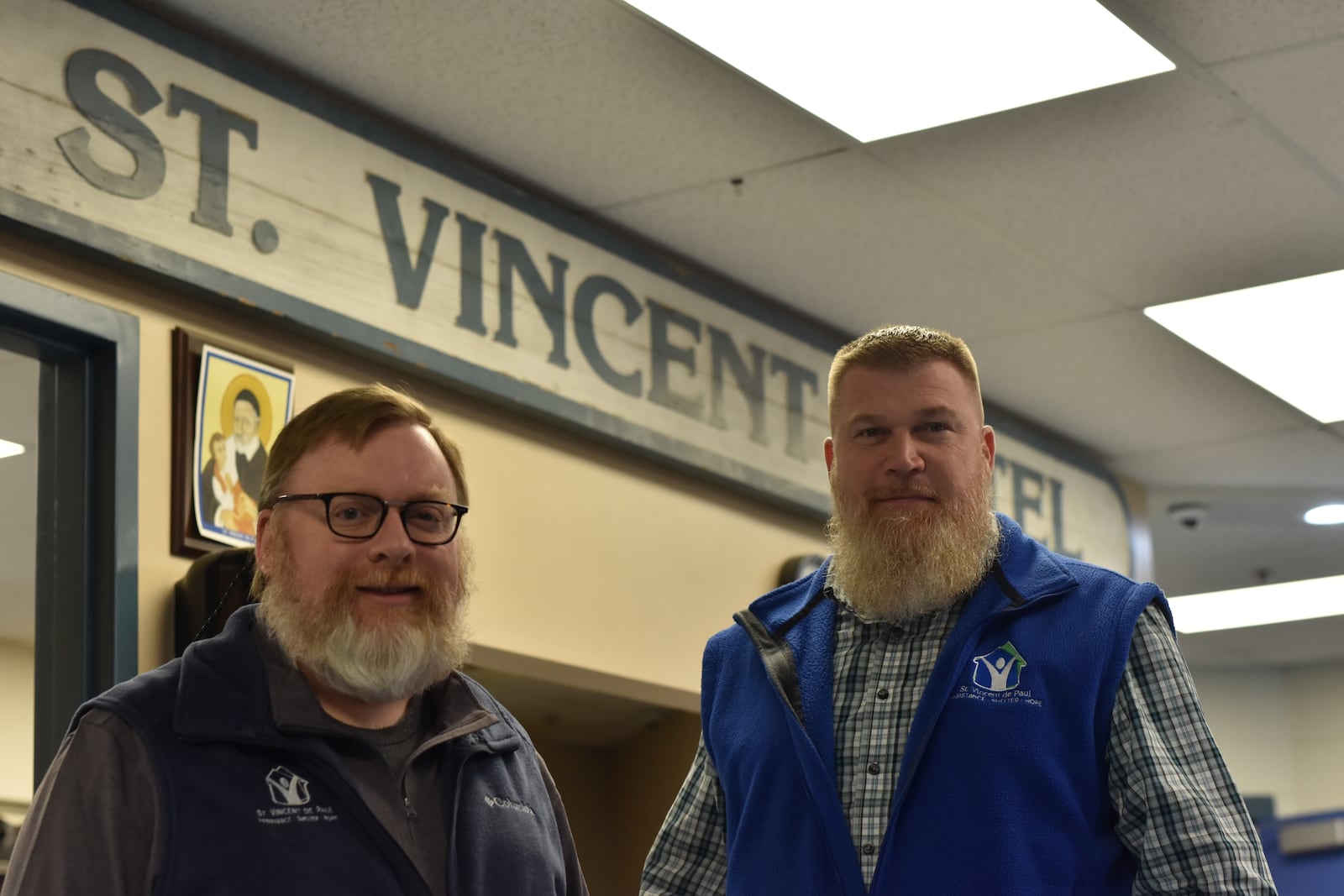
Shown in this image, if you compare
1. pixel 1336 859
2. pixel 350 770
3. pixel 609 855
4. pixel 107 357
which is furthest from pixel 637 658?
pixel 350 770

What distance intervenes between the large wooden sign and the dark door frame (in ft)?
0.54

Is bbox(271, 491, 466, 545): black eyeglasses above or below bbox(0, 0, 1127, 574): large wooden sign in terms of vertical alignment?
below

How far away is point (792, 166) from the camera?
4.04m

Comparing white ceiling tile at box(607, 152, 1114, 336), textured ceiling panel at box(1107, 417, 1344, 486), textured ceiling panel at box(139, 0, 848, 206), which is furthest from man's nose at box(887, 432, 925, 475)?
textured ceiling panel at box(1107, 417, 1344, 486)

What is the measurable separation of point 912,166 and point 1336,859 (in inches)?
90.3

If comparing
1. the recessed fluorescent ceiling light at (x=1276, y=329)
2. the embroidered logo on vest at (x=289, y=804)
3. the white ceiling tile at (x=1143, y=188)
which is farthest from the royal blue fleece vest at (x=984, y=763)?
the recessed fluorescent ceiling light at (x=1276, y=329)

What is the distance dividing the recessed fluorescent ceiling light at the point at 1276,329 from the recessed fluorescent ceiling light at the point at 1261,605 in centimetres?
300

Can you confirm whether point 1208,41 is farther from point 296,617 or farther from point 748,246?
point 296,617

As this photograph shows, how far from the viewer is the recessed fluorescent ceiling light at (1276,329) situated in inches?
188

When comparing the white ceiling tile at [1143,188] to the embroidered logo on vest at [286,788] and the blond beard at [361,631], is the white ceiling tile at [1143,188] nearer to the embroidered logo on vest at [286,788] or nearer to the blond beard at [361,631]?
the blond beard at [361,631]

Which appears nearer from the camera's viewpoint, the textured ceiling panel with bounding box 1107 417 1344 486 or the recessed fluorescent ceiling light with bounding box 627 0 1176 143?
the recessed fluorescent ceiling light with bounding box 627 0 1176 143

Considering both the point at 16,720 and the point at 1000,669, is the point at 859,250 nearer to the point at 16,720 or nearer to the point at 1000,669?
the point at 16,720

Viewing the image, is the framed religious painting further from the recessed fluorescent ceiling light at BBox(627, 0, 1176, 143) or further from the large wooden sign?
the recessed fluorescent ceiling light at BBox(627, 0, 1176, 143)

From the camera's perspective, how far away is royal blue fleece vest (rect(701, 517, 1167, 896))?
2.04 meters
